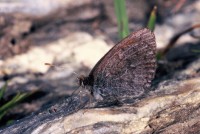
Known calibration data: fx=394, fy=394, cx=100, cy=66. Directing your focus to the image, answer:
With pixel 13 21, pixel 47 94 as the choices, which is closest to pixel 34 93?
pixel 47 94

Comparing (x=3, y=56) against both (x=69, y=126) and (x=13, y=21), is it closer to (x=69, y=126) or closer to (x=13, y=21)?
(x=13, y=21)

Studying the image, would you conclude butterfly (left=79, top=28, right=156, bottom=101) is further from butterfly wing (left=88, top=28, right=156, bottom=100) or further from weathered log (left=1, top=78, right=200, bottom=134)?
weathered log (left=1, top=78, right=200, bottom=134)

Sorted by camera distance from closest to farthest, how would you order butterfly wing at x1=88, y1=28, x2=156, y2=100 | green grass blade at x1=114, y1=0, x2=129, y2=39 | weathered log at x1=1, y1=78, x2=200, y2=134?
weathered log at x1=1, y1=78, x2=200, y2=134, butterfly wing at x1=88, y1=28, x2=156, y2=100, green grass blade at x1=114, y1=0, x2=129, y2=39

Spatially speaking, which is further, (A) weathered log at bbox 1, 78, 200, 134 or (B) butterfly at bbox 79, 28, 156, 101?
(B) butterfly at bbox 79, 28, 156, 101

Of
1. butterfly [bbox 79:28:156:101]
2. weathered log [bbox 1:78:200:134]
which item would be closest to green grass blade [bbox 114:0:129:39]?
butterfly [bbox 79:28:156:101]

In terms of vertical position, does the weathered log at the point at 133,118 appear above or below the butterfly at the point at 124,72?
below

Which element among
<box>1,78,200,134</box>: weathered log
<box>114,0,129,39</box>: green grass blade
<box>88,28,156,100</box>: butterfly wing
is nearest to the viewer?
<box>1,78,200,134</box>: weathered log

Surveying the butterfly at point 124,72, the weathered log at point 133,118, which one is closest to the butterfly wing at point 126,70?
the butterfly at point 124,72

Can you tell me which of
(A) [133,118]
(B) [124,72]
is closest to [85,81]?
(B) [124,72]

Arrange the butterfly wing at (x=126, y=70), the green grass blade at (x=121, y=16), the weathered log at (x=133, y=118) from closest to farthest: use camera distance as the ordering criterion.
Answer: the weathered log at (x=133, y=118), the butterfly wing at (x=126, y=70), the green grass blade at (x=121, y=16)

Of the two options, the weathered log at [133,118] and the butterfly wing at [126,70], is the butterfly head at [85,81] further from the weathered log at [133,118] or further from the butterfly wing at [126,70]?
the weathered log at [133,118]
